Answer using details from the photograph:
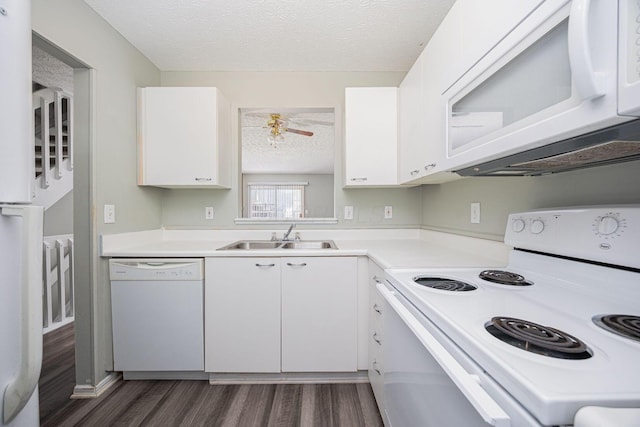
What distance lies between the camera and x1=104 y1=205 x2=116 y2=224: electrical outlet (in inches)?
69.1

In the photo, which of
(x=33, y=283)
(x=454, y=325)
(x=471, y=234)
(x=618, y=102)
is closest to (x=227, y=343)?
(x=33, y=283)

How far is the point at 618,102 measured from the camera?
1.64 ft

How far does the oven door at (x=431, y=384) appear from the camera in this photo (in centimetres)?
46

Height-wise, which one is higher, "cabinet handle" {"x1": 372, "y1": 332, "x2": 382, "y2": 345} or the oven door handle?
the oven door handle

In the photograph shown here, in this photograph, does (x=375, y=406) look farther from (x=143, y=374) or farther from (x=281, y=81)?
(x=281, y=81)

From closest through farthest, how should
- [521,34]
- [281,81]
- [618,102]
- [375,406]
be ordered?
[618,102], [521,34], [375,406], [281,81]

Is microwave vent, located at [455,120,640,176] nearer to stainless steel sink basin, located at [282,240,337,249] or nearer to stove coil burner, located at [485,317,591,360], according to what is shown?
stove coil burner, located at [485,317,591,360]

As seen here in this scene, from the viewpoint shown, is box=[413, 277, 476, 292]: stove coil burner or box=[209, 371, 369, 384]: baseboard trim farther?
box=[209, 371, 369, 384]: baseboard trim

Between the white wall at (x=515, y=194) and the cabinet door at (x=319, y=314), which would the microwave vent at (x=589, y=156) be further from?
the cabinet door at (x=319, y=314)

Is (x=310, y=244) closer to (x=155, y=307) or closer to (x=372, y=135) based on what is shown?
(x=372, y=135)

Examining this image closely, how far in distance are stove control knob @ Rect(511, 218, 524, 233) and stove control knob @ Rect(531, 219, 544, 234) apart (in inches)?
2.1

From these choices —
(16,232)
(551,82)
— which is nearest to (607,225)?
(551,82)

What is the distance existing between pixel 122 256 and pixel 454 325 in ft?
6.29

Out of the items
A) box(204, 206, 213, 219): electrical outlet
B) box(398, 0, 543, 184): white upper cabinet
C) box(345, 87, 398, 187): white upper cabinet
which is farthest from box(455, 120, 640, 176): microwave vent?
box(204, 206, 213, 219): electrical outlet
